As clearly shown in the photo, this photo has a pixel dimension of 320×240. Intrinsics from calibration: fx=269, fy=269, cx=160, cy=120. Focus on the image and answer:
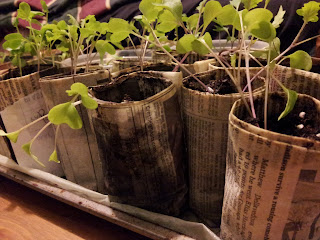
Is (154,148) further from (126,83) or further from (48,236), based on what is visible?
(48,236)

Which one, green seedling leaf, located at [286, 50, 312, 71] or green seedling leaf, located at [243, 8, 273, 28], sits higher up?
green seedling leaf, located at [243, 8, 273, 28]

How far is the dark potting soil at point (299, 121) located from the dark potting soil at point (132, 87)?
193 mm

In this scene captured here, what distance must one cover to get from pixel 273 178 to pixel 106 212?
31cm

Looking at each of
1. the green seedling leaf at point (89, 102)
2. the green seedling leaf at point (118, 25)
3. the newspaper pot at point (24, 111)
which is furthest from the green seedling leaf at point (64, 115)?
the newspaper pot at point (24, 111)

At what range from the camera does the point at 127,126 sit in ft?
1.38

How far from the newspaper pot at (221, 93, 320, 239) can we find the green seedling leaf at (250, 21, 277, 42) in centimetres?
8

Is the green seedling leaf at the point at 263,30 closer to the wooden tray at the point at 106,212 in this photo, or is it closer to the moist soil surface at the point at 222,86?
the moist soil surface at the point at 222,86

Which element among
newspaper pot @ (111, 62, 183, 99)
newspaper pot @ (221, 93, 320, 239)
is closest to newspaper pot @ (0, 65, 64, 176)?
newspaper pot @ (111, 62, 183, 99)

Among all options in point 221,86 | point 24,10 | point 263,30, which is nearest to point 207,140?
point 221,86

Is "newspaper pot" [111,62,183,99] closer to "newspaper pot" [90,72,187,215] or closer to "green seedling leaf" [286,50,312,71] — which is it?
"newspaper pot" [90,72,187,215]

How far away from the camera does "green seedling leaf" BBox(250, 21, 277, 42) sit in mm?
318

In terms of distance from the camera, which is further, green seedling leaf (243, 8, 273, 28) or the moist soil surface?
the moist soil surface

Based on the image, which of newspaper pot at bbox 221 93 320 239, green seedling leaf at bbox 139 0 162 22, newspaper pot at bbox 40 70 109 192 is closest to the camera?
newspaper pot at bbox 221 93 320 239

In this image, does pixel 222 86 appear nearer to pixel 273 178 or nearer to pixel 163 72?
pixel 163 72
